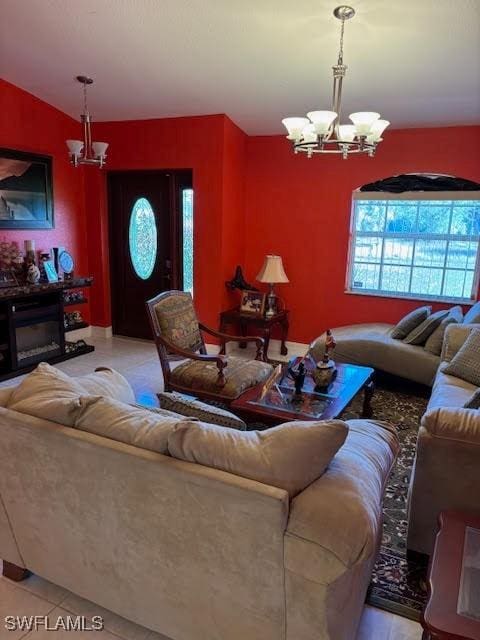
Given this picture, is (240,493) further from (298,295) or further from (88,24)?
(298,295)

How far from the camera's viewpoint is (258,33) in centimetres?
319

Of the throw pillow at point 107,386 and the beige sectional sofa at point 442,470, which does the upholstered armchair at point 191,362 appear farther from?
the beige sectional sofa at point 442,470

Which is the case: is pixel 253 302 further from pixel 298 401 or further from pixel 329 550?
pixel 329 550

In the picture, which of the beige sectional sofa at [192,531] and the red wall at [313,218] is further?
the red wall at [313,218]

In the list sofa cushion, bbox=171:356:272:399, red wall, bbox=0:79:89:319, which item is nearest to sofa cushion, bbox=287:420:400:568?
sofa cushion, bbox=171:356:272:399

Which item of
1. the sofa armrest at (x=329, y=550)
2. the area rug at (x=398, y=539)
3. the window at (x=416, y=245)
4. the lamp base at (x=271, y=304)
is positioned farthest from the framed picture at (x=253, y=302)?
the sofa armrest at (x=329, y=550)

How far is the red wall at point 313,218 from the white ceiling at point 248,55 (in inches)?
15.4

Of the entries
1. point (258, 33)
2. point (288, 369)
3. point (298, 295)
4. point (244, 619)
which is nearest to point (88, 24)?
point (258, 33)

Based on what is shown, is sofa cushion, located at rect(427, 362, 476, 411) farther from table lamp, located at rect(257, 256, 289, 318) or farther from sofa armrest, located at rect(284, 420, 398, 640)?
table lamp, located at rect(257, 256, 289, 318)

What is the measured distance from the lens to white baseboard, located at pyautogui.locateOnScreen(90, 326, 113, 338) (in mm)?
5936

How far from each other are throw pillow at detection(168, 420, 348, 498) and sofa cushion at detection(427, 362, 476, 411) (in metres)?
1.64

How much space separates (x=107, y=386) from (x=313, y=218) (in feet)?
12.2

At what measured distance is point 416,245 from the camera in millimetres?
4777

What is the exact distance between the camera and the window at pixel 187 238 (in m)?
5.27
